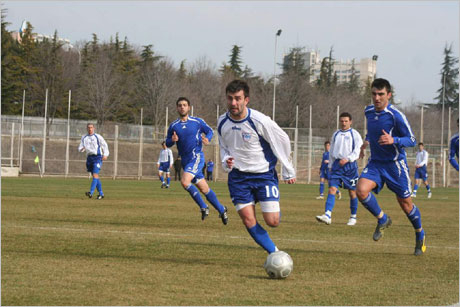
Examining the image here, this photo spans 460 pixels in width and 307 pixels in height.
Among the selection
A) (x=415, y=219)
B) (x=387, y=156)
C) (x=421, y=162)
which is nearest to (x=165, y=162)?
(x=421, y=162)

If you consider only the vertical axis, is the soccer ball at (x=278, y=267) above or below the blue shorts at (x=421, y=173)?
below

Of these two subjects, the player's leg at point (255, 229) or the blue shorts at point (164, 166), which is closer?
the player's leg at point (255, 229)

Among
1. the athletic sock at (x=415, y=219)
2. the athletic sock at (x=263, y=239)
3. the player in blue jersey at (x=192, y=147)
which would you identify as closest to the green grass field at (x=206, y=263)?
the athletic sock at (x=263, y=239)

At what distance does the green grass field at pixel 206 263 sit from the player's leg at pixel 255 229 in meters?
0.36

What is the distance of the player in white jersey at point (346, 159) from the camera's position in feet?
52.5

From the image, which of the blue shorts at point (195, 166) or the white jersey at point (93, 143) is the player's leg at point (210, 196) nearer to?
the blue shorts at point (195, 166)

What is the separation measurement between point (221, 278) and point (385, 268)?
2.35 metres

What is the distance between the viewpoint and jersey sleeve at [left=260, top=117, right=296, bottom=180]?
8.57 metres

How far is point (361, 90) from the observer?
11819 centimetres

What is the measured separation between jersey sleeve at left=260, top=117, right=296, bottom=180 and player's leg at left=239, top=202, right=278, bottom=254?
0.61m

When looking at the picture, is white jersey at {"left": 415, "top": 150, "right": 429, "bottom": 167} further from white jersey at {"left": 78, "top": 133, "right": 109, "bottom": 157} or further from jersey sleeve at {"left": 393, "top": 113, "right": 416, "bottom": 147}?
jersey sleeve at {"left": 393, "top": 113, "right": 416, "bottom": 147}

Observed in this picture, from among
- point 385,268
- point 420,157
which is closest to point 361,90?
point 420,157

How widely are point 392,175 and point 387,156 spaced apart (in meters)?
0.30

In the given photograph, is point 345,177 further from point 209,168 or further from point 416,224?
point 209,168
